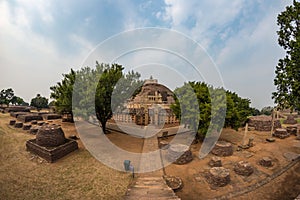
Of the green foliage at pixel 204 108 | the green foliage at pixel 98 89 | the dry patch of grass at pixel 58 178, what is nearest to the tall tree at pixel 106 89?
the green foliage at pixel 98 89

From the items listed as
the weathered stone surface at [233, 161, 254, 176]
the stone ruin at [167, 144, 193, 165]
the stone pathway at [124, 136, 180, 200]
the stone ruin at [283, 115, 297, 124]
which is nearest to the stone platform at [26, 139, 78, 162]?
the stone pathway at [124, 136, 180, 200]

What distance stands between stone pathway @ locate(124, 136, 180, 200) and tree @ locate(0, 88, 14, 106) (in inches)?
2134

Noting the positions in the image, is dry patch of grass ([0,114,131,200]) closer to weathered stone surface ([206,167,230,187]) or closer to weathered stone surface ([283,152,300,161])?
weathered stone surface ([206,167,230,187])

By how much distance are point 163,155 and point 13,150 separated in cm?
1297

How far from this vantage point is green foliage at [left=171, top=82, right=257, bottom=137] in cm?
1506

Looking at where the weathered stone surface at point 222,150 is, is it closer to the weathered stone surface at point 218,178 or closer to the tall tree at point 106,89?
the weathered stone surface at point 218,178

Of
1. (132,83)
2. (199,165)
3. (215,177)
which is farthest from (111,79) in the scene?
(215,177)

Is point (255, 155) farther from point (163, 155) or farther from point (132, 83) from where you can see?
point (132, 83)

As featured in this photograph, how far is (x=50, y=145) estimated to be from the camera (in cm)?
1249

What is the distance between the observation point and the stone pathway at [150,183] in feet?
23.9

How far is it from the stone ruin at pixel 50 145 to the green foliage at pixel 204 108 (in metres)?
11.3

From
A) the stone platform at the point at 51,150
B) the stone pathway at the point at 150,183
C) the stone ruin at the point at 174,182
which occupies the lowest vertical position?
the stone ruin at the point at 174,182

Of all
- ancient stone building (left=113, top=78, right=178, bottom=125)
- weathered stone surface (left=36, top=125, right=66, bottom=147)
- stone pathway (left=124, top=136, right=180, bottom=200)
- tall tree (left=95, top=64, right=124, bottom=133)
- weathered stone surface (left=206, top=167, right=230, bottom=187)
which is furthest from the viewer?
ancient stone building (left=113, top=78, right=178, bottom=125)

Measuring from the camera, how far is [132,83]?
57.7 feet
